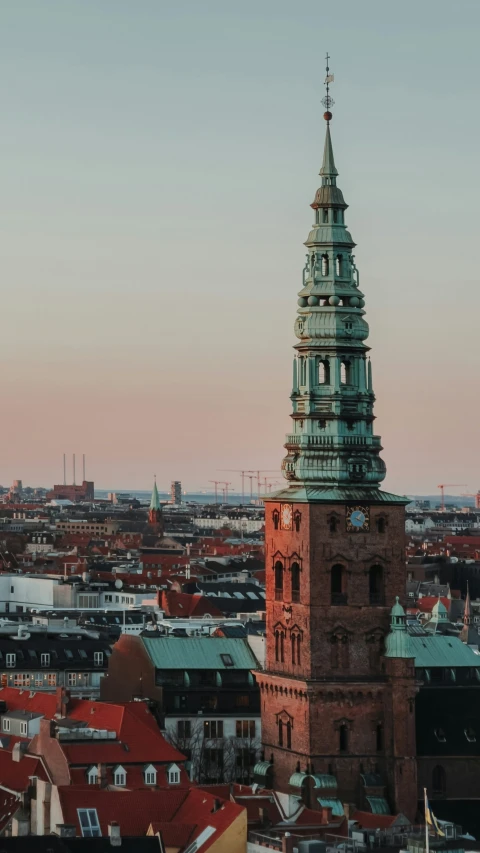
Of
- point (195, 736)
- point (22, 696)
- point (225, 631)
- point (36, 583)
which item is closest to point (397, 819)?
point (195, 736)

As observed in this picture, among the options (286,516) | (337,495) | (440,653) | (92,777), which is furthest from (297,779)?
(440,653)

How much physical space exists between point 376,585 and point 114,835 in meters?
20.3

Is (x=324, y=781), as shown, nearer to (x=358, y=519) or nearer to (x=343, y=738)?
(x=343, y=738)

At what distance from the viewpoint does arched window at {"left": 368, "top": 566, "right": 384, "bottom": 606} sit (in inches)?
3949

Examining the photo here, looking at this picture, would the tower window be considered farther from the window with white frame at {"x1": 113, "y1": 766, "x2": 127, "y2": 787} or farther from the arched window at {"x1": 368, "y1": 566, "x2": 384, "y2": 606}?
the window with white frame at {"x1": 113, "y1": 766, "x2": 127, "y2": 787}

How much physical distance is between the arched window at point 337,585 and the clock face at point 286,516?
8.32 ft

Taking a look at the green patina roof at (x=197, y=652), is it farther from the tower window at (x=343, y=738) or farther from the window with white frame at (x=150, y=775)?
the window with white frame at (x=150, y=775)

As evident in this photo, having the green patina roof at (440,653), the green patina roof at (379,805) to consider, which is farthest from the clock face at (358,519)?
the green patina roof at (440,653)

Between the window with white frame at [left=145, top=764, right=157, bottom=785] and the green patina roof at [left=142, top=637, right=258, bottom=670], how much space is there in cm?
1409

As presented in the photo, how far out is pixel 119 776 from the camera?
97.1 meters

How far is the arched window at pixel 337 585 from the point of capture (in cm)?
10000

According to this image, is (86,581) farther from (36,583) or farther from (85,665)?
(85,665)

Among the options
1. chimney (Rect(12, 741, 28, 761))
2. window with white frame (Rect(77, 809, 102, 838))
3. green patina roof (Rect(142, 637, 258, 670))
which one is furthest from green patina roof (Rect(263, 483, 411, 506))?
window with white frame (Rect(77, 809, 102, 838))

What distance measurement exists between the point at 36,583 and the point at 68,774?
95209 mm
